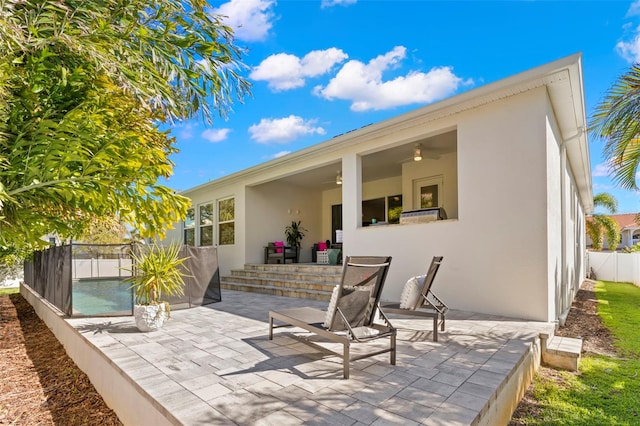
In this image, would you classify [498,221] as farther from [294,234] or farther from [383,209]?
[294,234]

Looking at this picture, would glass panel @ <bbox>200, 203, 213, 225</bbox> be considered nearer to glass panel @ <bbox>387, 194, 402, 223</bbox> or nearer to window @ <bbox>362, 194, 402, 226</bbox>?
window @ <bbox>362, 194, 402, 226</bbox>

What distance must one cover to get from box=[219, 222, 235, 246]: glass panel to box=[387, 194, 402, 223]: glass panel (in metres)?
5.67

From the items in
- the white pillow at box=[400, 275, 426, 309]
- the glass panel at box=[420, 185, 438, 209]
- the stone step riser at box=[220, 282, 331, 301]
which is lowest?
the stone step riser at box=[220, 282, 331, 301]

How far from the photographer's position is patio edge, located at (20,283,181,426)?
8.84 ft

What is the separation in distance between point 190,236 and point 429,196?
418 inches

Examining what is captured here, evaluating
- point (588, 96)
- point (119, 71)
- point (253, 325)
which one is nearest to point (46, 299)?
point (253, 325)

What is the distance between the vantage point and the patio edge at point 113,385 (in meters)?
2.69

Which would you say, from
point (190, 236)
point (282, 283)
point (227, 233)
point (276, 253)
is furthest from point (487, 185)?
point (190, 236)

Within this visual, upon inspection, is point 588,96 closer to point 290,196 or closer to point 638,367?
point 638,367

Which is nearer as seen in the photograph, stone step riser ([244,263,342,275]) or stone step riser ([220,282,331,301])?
stone step riser ([220,282,331,301])

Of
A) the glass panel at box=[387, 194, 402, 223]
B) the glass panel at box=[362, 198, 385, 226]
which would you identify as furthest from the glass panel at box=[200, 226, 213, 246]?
the glass panel at box=[387, 194, 402, 223]

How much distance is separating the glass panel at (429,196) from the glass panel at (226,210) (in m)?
6.73

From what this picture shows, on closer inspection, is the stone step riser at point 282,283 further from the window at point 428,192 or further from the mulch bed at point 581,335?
the mulch bed at point 581,335

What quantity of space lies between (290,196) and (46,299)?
7.94 metres
